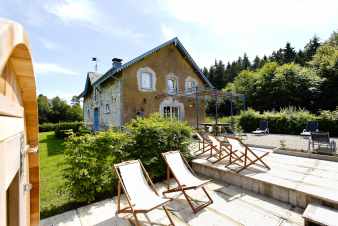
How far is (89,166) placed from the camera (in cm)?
439

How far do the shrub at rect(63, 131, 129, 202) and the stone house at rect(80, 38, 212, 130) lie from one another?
8.40m

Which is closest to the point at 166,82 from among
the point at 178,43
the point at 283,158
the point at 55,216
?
the point at 178,43

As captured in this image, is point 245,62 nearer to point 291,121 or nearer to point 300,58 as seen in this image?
point 300,58

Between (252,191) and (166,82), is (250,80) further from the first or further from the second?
(252,191)

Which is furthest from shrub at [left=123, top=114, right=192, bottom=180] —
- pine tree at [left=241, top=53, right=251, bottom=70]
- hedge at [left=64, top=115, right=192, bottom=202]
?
pine tree at [left=241, top=53, right=251, bottom=70]

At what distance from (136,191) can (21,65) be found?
2979mm

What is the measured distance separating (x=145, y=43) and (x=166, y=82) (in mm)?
3559

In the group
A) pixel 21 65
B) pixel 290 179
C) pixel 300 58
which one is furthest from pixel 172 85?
pixel 300 58

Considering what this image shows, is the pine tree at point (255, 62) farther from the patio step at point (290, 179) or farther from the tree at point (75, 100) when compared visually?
the patio step at point (290, 179)

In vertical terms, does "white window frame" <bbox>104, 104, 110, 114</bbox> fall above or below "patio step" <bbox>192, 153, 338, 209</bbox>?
above

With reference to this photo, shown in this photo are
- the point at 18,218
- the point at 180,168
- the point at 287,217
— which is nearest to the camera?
the point at 18,218

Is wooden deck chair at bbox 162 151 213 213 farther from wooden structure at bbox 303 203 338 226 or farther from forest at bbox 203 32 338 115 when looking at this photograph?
forest at bbox 203 32 338 115

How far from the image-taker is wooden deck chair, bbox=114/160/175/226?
332 cm

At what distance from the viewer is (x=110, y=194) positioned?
4.87m
